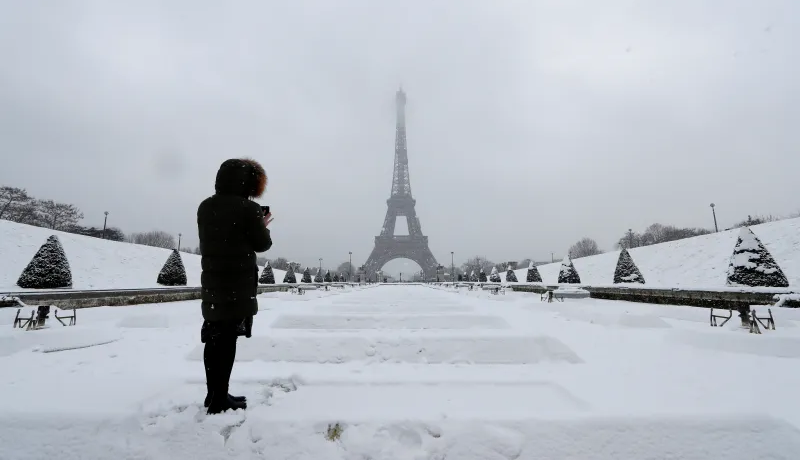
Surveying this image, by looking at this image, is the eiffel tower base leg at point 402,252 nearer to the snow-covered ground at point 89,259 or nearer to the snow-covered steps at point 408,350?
the snow-covered ground at point 89,259

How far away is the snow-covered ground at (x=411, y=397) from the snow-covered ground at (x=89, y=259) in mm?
18418

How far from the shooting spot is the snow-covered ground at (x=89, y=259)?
58.9 feet

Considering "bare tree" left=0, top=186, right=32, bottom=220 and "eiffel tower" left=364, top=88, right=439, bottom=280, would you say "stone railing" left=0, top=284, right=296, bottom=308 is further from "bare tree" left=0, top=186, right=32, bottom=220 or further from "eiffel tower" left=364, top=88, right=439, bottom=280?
"bare tree" left=0, top=186, right=32, bottom=220

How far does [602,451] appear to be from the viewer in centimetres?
231

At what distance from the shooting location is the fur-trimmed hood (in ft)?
8.74

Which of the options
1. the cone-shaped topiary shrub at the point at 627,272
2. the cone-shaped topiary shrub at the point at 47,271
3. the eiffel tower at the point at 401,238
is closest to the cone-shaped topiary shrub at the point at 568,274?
the cone-shaped topiary shrub at the point at 627,272

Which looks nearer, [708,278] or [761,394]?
[761,394]

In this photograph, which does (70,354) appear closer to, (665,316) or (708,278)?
(665,316)

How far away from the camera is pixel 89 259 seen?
72.8ft

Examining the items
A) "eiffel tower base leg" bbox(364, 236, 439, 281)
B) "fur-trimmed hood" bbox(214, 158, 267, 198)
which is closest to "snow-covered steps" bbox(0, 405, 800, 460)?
"fur-trimmed hood" bbox(214, 158, 267, 198)

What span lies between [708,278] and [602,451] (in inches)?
874

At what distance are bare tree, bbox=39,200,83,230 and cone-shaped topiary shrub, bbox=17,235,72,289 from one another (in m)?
41.3

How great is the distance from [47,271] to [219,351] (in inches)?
631

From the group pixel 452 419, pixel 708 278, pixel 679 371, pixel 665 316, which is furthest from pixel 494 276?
pixel 452 419
